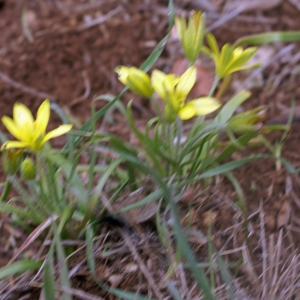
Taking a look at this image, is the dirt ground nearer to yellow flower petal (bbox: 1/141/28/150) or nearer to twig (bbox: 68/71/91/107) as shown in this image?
twig (bbox: 68/71/91/107)

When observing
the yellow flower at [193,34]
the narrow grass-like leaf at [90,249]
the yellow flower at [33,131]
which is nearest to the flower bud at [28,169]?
the yellow flower at [33,131]

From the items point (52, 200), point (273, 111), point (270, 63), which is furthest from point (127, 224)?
point (270, 63)

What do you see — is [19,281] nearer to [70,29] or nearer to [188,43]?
[188,43]

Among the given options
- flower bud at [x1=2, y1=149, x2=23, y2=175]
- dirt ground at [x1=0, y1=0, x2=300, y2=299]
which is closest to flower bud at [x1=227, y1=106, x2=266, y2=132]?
dirt ground at [x1=0, y1=0, x2=300, y2=299]

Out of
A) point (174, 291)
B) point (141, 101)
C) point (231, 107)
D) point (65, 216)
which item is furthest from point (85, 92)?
point (174, 291)

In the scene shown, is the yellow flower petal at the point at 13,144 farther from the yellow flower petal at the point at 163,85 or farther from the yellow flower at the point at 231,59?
the yellow flower at the point at 231,59

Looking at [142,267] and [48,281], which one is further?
[142,267]

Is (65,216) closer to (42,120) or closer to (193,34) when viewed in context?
(42,120)
